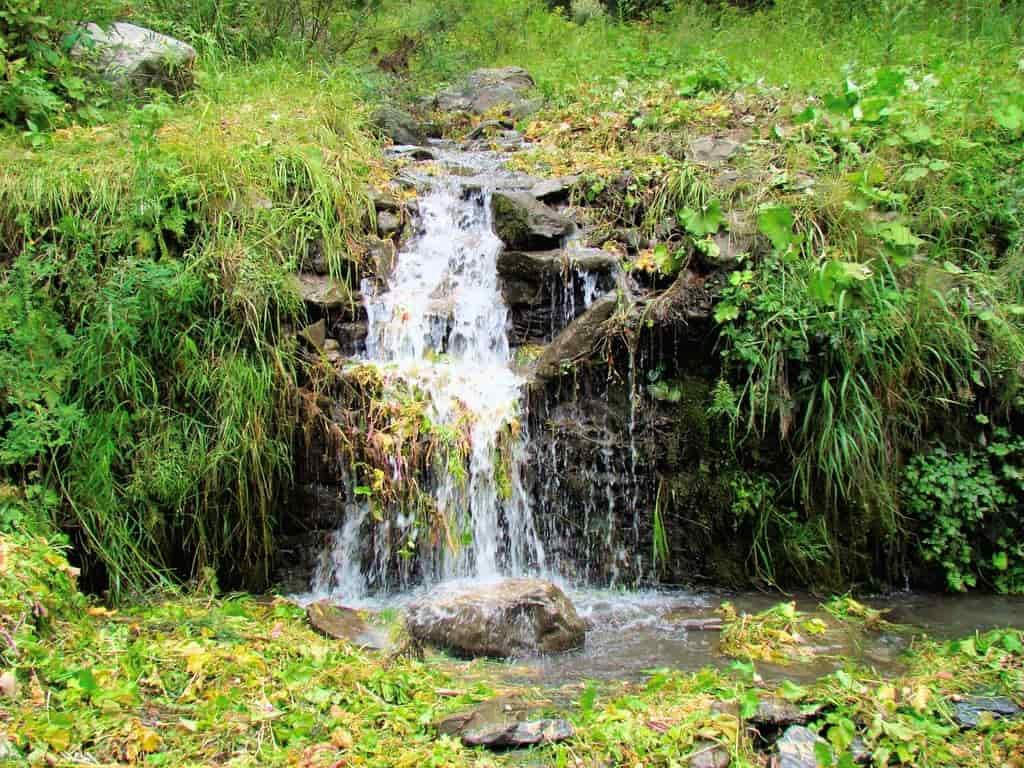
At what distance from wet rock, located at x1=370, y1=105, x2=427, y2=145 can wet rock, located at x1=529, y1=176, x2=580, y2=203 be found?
2230 mm

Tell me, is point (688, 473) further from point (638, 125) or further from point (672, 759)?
point (638, 125)

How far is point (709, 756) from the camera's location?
287cm

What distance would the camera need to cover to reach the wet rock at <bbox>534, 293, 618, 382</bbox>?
17.5 ft

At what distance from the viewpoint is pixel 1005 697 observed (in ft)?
10.6

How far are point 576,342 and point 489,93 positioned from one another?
17.6 feet

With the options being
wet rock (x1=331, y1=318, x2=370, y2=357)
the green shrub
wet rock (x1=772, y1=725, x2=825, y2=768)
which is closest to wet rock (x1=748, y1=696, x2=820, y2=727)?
wet rock (x1=772, y1=725, x2=825, y2=768)

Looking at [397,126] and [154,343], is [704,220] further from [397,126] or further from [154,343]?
[397,126]

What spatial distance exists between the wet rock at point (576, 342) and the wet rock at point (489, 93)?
4444 mm

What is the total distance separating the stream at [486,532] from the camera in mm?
4195

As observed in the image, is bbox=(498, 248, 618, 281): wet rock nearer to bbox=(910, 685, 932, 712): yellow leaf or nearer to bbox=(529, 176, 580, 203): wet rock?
bbox=(529, 176, 580, 203): wet rock

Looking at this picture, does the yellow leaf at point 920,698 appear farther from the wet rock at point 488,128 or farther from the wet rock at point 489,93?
the wet rock at point 489,93

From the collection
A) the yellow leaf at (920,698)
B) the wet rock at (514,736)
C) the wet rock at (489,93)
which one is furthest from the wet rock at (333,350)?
the wet rock at (489,93)

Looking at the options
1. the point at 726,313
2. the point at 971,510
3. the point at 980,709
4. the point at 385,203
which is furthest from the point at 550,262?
the point at 980,709

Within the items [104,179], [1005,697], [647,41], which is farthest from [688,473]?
[647,41]
